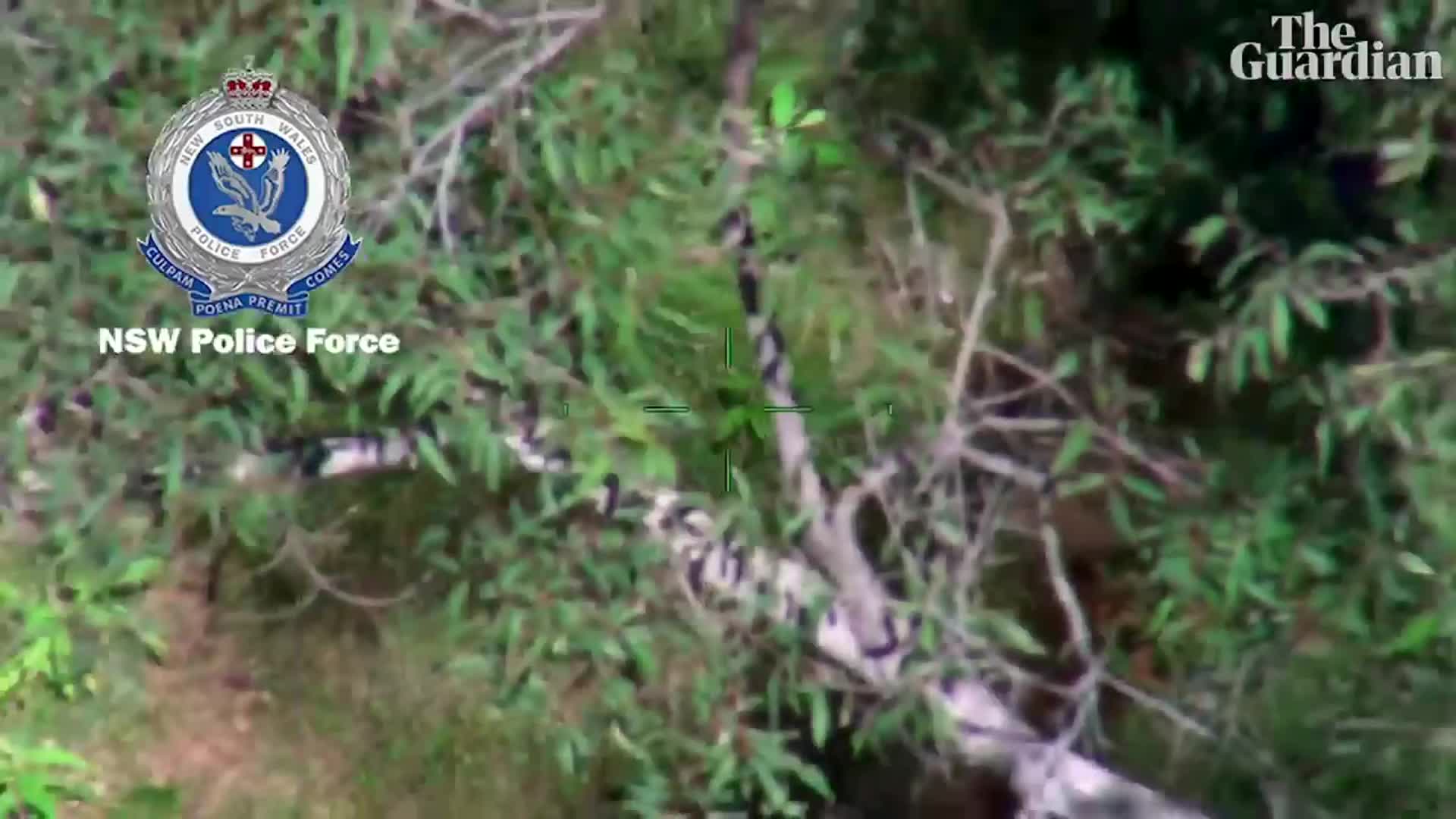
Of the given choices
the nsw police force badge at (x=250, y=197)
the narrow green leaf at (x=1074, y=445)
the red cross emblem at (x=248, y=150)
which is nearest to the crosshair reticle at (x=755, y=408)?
the narrow green leaf at (x=1074, y=445)

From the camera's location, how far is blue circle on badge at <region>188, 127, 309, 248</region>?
49.8 inches

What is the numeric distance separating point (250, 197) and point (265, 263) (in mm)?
76

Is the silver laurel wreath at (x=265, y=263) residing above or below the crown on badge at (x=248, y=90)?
below

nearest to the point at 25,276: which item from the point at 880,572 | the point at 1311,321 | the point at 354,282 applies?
the point at 354,282

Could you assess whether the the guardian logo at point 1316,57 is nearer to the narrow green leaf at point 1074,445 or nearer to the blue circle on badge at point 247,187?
the narrow green leaf at point 1074,445

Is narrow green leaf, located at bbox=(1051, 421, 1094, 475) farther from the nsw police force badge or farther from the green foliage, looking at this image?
the nsw police force badge

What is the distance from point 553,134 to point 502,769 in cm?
78

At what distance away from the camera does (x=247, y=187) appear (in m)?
1.27

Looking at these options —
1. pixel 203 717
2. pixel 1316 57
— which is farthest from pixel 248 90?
pixel 1316 57

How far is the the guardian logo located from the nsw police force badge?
1.02 meters

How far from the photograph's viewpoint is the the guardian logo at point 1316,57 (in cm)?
117

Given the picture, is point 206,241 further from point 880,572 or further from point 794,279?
point 880,572

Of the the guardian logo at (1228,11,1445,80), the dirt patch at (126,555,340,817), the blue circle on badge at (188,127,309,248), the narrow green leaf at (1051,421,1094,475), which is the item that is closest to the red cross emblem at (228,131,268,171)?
the blue circle on badge at (188,127,309,248)

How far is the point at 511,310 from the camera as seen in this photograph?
1.29 meters
